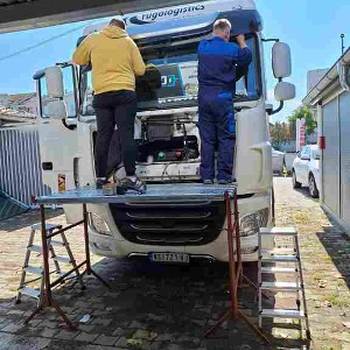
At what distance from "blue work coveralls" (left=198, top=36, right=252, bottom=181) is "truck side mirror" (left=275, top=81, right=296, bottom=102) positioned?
21.1 inches

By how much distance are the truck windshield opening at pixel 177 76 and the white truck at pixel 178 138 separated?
0.01 metres

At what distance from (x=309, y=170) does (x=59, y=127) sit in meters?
9.51

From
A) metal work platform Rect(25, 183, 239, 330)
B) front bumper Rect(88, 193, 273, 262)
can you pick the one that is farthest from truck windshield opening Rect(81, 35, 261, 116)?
front bumper Rect(88, 193, 273, 262)

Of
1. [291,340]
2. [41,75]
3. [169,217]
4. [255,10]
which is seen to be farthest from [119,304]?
[41,75]

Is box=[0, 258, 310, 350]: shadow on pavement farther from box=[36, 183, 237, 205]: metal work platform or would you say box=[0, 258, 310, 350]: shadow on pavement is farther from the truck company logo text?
the truck company logo text

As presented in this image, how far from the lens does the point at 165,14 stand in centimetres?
530

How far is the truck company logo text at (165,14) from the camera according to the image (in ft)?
17.2

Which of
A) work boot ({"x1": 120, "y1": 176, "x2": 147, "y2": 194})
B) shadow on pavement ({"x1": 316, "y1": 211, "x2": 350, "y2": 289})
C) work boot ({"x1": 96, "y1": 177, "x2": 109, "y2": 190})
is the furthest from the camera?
shadow on pavement ({"x1": 316, "y1": 211, "x2": 350, "y2": 289})

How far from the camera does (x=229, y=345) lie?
3893 millimetres

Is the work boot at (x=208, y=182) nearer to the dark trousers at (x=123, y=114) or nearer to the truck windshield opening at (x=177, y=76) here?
the dark trousers at (x=123, y=114)

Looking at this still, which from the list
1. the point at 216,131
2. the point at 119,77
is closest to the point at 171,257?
the point at 216,131

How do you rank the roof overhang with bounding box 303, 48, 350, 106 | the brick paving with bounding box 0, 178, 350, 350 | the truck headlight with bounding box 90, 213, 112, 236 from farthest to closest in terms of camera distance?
the roof overhang with bounding box 303, 48, 350, 106 → the truck headlight with bounding box 90, 213, 112, 236 → the brick paving with bounding box 0, 178, 350, 350

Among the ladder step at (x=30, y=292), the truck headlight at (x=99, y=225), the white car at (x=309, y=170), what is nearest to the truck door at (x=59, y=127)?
the truck headlight at (x=99, y=225)

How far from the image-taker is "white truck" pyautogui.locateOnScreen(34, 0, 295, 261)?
4.66 meters
